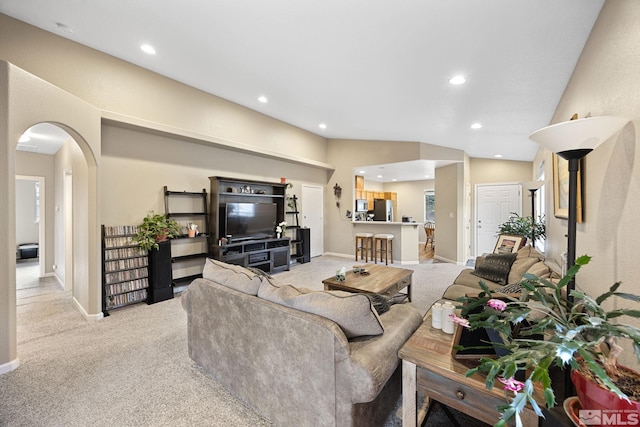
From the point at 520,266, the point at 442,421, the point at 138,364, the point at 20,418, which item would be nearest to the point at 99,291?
the point at 138,364

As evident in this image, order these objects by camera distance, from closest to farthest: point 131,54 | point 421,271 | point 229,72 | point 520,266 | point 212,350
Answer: point 212,350 → point 520,266 → point 131,54 → point 229,72 → point 421,271

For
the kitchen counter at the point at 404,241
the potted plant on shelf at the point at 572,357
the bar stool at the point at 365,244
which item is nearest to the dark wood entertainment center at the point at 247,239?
the bar stool at the point at 365,244

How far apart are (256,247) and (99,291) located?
8.00 ft

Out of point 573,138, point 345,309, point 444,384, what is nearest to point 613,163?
point 573,138

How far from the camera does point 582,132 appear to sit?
1.19 metres

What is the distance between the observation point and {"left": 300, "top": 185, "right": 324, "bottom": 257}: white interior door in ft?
22.2

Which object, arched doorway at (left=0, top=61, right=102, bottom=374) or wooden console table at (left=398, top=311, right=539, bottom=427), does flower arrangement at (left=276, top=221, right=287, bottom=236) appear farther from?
wooden console table at (left=398, top=311, right=539, bottom=427)

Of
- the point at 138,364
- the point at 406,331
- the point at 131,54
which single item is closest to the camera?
the point at 406,331

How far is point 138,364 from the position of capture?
2.24 m

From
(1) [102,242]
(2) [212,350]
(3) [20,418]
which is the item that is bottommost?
(3) [20,418]

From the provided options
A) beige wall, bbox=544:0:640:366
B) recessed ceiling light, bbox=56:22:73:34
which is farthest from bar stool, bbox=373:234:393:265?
recessed ceiling light, bbox=56:22:73:34

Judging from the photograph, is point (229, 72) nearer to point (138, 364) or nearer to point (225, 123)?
point (225, 123)

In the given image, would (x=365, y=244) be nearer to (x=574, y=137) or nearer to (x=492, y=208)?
(x=492, y=208)

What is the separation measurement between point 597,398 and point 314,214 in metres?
6.37
